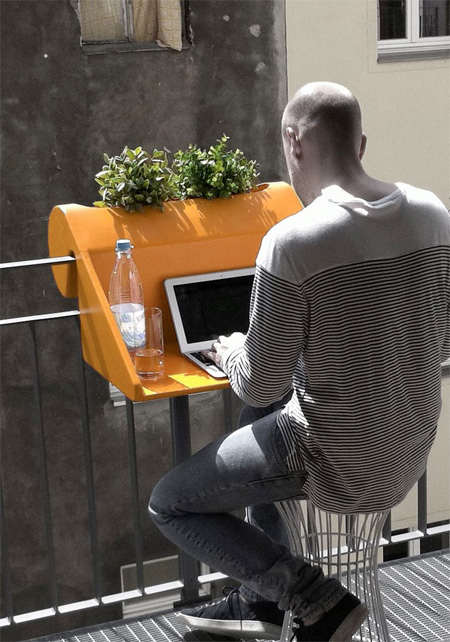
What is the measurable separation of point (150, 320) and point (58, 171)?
668 centimetres

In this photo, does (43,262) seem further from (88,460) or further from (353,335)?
(353,335)

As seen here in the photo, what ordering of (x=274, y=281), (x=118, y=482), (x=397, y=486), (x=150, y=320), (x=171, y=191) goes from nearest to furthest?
(x=274, y=281), (x=397, y=486), (x=150, y=320), (x=171, y=191), (x=118, y=482)

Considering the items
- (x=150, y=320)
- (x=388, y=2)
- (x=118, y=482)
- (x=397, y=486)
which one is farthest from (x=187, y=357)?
(x=388, y=2)

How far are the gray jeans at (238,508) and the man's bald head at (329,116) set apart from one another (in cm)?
63

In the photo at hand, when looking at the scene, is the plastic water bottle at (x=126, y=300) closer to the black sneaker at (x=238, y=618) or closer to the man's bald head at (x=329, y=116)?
the black sneaker at (x=238, y=618)

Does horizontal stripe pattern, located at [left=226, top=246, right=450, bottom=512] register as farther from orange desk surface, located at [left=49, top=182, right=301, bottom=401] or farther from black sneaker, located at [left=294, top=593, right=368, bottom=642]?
orange desk surface, located at [left=49, top=182, right=301, bottom=401]

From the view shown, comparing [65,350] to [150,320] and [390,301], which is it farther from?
[390,301]

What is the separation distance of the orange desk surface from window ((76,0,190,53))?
6557mm

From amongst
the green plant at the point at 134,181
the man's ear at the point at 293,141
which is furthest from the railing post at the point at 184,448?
the man's ear at the point at 293,141

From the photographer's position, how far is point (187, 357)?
2.92m

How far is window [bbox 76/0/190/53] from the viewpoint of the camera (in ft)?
30.8

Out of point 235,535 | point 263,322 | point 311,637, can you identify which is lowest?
point 311,637

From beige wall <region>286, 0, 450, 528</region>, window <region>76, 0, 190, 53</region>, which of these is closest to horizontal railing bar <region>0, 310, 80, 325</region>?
window <region>76, 0, 190, 53</region>

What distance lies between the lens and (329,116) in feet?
6.62
